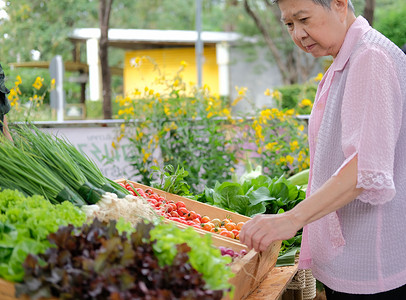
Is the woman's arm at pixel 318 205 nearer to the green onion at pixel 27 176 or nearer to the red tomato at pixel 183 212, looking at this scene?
the green onion at pixel 27 176

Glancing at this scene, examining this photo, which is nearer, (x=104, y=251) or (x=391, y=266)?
(x=104, y=251)

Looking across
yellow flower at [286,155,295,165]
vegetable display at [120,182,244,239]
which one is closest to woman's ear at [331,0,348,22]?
vegetable display at [120,182,244,239]

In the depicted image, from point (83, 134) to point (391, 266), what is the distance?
163 inches

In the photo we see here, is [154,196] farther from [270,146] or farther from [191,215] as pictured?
[270,146]

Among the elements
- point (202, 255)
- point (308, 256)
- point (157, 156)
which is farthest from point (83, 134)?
point (202, 255)

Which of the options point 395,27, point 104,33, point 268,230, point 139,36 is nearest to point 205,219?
point 268,230

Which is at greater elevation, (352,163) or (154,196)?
(352,163)

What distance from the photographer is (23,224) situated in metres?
1.70

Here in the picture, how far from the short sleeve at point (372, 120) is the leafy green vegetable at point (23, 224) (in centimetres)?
95

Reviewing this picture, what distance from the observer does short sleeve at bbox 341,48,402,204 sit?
1709 millimetres

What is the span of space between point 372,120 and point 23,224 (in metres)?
1.17

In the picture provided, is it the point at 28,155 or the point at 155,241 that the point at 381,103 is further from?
the point at 28,155

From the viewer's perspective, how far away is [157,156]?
545 centimetres

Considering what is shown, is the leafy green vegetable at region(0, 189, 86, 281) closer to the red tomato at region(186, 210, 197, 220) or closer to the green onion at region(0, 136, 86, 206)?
the green onion at region(0, 136, 86, 206)
